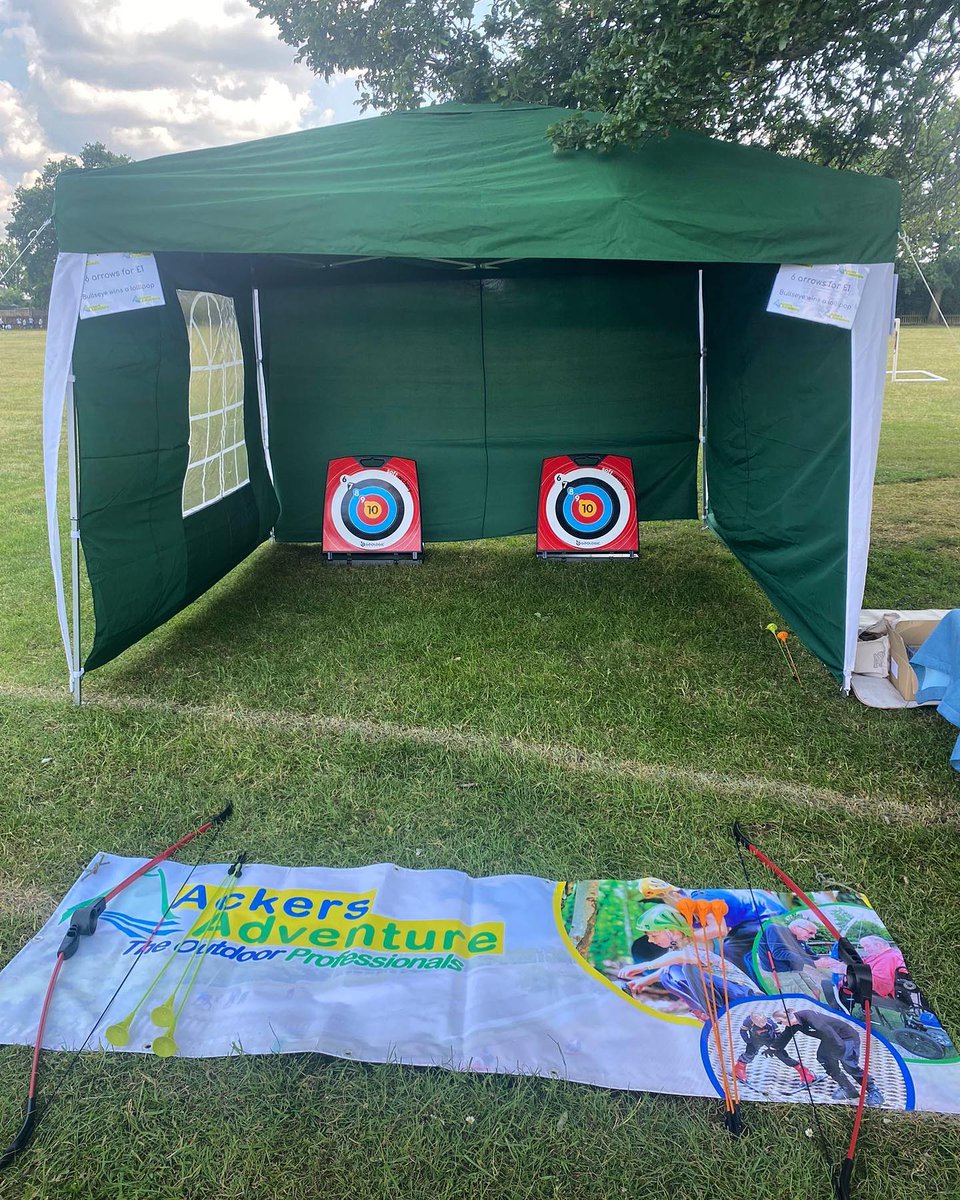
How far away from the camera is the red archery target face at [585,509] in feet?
16.9

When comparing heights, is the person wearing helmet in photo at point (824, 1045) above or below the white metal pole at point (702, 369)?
below

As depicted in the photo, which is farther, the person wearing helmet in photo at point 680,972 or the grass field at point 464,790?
the person wearing helmet in photo at point 680,972

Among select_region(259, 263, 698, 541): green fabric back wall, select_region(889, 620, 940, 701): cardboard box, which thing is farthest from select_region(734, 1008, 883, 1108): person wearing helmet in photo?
select_region(259, 263, 698, 541): green fabric back wall

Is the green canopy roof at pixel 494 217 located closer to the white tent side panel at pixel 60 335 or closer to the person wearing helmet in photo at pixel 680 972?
the white tent side panel at pixel 60 335

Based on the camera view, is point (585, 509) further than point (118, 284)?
Yes

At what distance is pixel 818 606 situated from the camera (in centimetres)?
356

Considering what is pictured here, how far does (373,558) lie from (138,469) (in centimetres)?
193

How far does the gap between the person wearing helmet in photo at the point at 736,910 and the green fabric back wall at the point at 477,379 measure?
3659 mm

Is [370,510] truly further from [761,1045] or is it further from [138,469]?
[761,1045]

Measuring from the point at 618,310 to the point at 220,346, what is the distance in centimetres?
249

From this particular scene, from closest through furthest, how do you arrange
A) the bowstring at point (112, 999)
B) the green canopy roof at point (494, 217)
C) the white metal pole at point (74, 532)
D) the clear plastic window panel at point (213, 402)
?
the bowstring at point (112, 999) < the green canopy roof at point (494, 217) < the white metal pole at point (74, 532) < the clear plastic window panel at point (213, 402)

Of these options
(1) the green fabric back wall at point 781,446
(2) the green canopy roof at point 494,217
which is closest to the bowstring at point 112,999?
(2) the green canopy roof at point 494,217

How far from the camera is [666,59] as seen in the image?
305cm

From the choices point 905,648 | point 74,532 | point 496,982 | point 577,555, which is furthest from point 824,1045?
point 577,555
